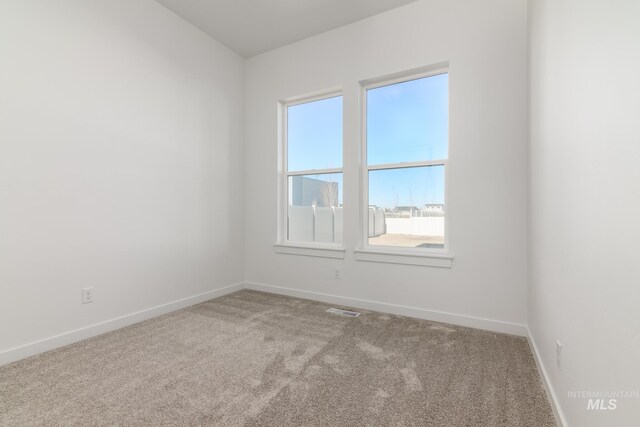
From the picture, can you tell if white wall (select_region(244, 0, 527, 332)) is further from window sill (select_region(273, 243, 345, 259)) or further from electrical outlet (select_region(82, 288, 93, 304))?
electrical outlet (select_region(82, 288, 93, 304))

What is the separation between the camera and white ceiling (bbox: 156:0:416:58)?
9.70 feet

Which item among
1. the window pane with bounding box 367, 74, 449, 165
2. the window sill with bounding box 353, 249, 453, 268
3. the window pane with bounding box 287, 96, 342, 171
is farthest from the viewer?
the window pane with bounding box 287, 96, 342, 171

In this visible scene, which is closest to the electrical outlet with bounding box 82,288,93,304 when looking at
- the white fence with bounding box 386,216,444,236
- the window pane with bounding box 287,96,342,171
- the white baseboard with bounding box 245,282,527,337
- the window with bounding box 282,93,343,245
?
the white baseboard with bounding box 245,282,527,337

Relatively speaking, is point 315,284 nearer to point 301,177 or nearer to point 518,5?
point 301,177

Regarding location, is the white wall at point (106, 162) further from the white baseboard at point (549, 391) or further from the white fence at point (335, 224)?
the white baseboard at point (549, 391)

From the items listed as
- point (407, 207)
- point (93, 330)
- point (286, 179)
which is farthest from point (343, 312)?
point (93, 330)

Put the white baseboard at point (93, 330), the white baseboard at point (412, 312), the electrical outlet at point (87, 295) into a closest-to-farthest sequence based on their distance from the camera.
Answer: the white baseboard at point (93, 330) < the electrical outlet at point (87, 295) < the white baseboard at point (412, 312)

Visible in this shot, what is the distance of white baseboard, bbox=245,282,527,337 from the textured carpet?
103 millimetres

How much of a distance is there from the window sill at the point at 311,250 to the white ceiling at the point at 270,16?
243 cm

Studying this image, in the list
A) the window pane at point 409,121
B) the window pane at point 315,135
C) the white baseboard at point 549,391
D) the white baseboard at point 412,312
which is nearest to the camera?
the white baseboard at point 549,391

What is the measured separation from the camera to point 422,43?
9.44 feet

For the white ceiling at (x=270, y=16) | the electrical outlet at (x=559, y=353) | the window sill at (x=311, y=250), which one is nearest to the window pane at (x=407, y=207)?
the window sill at (x=311, y=250)

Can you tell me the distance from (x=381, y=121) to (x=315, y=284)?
6.44 feet

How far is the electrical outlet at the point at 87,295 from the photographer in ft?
7.98
